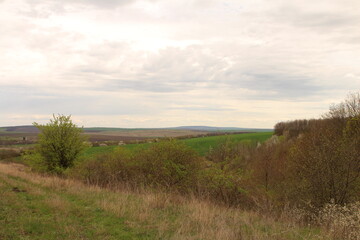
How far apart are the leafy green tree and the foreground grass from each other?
12745 millimetres

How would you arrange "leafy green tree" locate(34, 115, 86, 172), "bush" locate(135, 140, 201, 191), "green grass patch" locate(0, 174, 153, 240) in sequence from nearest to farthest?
"green grass patch" locate(0, 174, 153, 240) < "bush" locate(135, 140, 201, 191) < "leafy green tree" locate(34, 115, 86, 172)

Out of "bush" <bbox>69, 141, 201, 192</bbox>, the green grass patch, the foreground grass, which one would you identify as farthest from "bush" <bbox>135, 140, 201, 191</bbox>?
the green grass patch

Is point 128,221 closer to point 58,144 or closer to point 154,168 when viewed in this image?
point 154,168

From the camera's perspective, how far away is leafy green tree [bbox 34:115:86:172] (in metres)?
23.8

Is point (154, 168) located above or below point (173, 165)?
below

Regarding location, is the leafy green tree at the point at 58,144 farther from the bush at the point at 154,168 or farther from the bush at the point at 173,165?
the bush at the point at 173,165

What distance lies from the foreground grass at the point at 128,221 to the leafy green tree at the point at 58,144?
1274 centimetres

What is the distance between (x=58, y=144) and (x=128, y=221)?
17.7 meters

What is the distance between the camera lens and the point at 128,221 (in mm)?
8438

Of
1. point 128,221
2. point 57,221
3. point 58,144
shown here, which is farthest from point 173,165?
point 58,144

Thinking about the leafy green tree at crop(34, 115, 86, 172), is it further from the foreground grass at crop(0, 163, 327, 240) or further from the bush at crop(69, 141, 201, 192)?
the foreground grass at crop(0, 163, 327, 240)

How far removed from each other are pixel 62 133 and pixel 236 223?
19863mm

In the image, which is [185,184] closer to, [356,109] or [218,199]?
[218,199]

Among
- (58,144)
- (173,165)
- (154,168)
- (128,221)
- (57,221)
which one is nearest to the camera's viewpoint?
(57,221)
